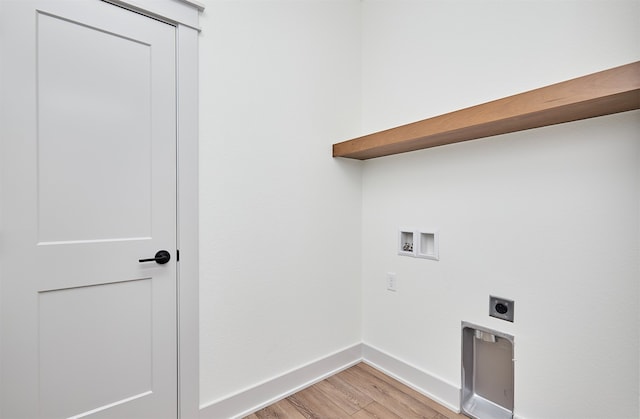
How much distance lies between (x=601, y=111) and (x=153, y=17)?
198 centimetres

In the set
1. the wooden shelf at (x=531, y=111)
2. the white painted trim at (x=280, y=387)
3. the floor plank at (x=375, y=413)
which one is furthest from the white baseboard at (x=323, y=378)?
the wooden shelf at (x=531, y=111)

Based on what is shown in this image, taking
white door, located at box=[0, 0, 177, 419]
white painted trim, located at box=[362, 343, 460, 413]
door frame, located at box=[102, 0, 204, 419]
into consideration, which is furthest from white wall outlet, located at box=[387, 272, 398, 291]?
white door, located at box=[0, 0, 177, 419]

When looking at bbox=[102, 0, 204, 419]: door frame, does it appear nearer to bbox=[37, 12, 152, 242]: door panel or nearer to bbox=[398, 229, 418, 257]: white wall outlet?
bbox=[37, 12, 152, 242]: door panel

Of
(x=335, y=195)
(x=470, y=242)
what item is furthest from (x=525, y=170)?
(x=335, y=195)

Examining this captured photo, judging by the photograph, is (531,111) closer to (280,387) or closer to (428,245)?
(428,245)

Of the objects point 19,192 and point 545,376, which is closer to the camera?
point 19,192

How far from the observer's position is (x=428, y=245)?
1.87 metres

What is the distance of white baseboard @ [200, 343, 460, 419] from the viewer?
162 cm

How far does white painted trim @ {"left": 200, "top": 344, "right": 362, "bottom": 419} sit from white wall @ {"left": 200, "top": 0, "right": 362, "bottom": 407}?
39 millimetres

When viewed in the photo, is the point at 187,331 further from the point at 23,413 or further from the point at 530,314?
the point at 530,314

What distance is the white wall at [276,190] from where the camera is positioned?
1571 mm

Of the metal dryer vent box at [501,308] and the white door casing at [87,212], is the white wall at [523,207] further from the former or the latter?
the white door casing at [87,212]

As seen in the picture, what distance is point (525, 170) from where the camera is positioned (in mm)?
1444

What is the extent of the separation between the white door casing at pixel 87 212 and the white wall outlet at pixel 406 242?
1.29m
